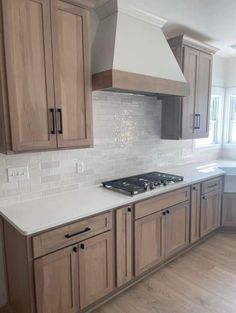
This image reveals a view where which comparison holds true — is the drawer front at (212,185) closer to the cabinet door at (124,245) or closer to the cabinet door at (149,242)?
the cabinet door at (149,242)

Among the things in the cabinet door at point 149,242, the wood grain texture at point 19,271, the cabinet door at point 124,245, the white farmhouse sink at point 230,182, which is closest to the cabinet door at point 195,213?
the cabinet door at point 149,242

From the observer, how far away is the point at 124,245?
2150 mm

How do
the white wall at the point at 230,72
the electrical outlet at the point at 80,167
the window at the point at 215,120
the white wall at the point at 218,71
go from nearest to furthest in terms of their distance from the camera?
1. the electrical outlet at the point at 80,167
2. the white wall at the point at 218,71
3. the white wall at the point at 230,72
4. the window at the point at 215,120

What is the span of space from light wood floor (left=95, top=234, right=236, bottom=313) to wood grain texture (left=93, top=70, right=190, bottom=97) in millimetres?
1893

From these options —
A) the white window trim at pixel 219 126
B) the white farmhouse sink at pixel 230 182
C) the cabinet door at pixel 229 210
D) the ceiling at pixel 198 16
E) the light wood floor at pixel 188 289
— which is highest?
the ceiling at pixel 198 16

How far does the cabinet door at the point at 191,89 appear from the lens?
2.97 m

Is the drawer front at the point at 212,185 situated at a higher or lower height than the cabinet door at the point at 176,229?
higher

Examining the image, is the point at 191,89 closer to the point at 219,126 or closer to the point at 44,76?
the point at 219,126

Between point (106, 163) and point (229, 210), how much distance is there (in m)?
1.97

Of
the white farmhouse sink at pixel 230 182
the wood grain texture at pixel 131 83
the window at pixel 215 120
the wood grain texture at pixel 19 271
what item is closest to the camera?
the wood grain texture at pixel 19 271

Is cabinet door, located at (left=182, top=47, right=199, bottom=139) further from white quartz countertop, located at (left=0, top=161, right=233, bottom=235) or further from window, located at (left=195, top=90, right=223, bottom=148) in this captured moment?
window, located at (left=195, top=90, right=223, bottom=148)

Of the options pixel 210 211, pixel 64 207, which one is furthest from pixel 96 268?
pixel 210 211

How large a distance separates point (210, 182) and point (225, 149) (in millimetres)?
1594

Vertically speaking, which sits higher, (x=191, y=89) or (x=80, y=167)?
(x=191, y=89)
